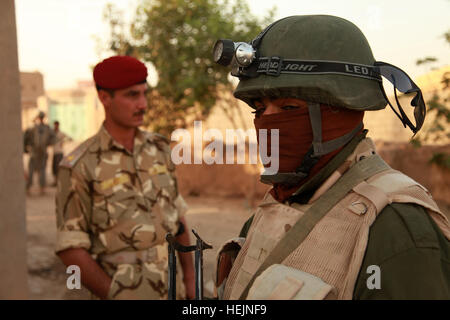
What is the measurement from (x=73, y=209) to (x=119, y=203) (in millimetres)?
233

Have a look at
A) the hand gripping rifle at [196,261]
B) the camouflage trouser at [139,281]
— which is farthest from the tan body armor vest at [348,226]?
the camouflage trouser at [139,281]

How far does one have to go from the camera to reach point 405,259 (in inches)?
40.1

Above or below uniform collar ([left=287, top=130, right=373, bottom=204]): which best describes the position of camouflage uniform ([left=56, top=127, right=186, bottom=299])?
below

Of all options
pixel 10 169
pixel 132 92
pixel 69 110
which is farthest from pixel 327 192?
pixel 69 110

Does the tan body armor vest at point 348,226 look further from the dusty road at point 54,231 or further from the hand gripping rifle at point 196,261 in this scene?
the dusty road at point 54,231

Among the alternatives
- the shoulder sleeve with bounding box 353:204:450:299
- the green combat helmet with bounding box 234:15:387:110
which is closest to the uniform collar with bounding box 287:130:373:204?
the green combat helmet with bounding box 234:15:387:110

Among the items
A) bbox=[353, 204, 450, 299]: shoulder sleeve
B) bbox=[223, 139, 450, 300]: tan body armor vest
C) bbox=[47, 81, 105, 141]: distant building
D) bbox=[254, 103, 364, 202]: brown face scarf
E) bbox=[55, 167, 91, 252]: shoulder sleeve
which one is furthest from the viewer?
bbox=[47, 81, 105, 141]: distant building

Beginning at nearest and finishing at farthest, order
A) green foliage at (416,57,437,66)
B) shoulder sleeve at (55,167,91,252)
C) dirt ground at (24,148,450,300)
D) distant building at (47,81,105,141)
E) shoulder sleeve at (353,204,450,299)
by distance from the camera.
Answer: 1. shoulder sleeve at (353,204,450,299)
2. shoulder sleeve at (55,167,91,252)
3. dirt ground at (24,148,450,300)
4. green foliage at (416,57,437,66)
5. distant building at (47,81,105,141)

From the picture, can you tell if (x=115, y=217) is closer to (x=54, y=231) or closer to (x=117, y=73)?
(x=117, y=73)

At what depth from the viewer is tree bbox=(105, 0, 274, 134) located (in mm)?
10414

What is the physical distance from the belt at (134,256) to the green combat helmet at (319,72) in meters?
1.35

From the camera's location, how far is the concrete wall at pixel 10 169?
3521 millimetres

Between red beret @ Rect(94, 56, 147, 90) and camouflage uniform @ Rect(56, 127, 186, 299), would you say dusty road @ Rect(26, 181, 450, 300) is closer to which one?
camouflage uniform @ Rect(56, 127, 186, 299)
